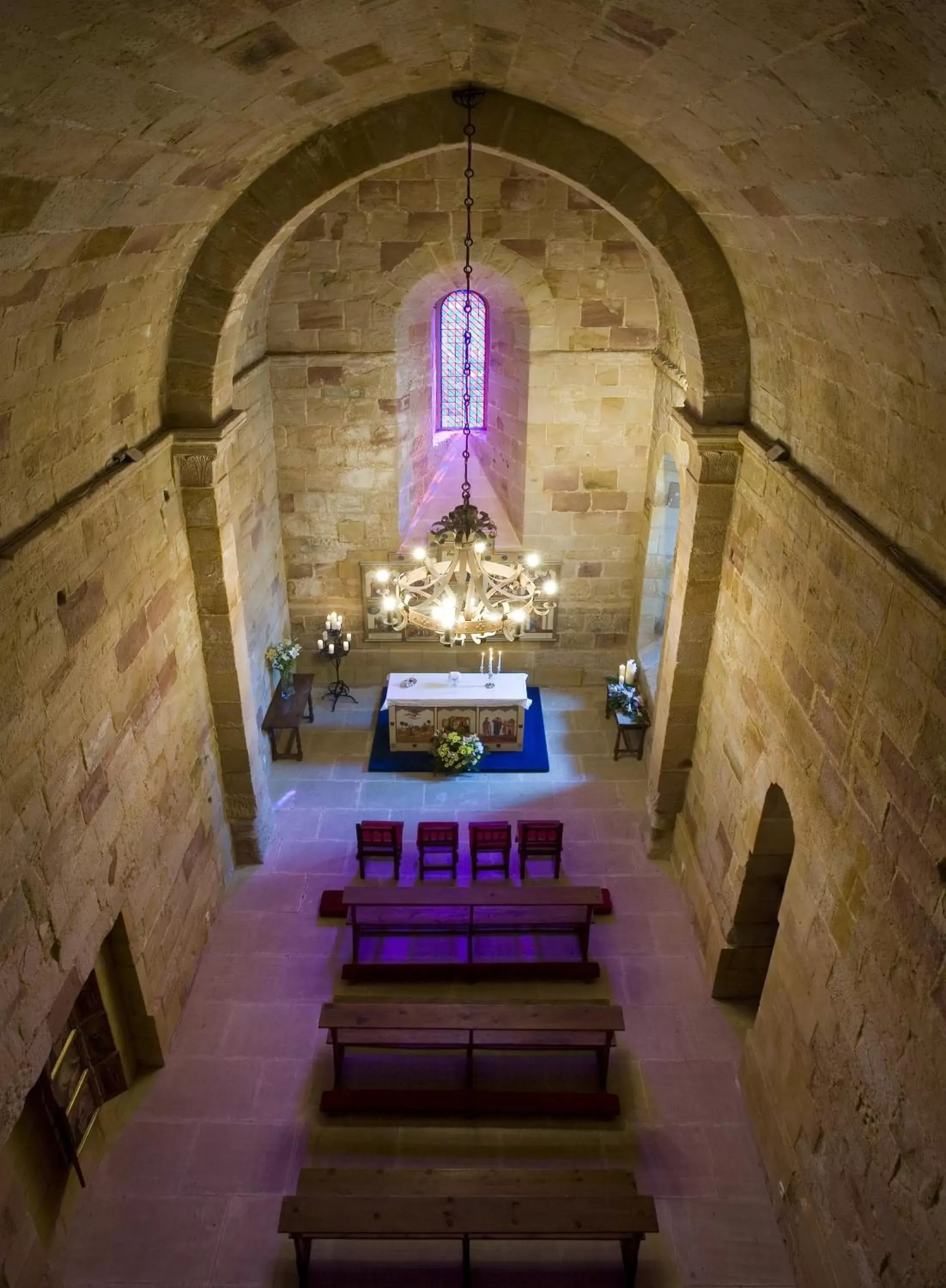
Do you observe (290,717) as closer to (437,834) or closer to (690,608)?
(437,834)

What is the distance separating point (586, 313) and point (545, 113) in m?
3.44

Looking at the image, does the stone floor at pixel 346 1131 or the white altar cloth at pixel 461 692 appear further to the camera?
the white altar cloth at pixel 461 692

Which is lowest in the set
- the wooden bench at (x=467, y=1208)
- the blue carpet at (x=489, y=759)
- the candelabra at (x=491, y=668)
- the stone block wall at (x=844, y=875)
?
the blue carpet at (x=489, y=759)

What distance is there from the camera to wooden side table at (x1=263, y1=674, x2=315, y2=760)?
9578 mm

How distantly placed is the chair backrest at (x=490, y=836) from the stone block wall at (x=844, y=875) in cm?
209

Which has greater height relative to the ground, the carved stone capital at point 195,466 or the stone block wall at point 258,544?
the carved stone capital at point 195,466

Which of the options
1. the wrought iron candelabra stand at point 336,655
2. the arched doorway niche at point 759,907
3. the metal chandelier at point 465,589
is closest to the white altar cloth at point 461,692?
the wrought iron candelabra stand at point 336,655

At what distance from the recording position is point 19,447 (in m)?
4.55

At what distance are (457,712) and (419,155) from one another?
569cm

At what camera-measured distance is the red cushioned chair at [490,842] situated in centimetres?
827

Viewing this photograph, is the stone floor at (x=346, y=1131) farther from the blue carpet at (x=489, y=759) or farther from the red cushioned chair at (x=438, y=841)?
the blue carpet at (x=489, y=759)

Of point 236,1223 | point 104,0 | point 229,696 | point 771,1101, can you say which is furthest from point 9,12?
point 771,1101

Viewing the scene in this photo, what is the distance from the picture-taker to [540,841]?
8305 millimetres

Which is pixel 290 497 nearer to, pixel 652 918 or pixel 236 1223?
pixel 652 918
